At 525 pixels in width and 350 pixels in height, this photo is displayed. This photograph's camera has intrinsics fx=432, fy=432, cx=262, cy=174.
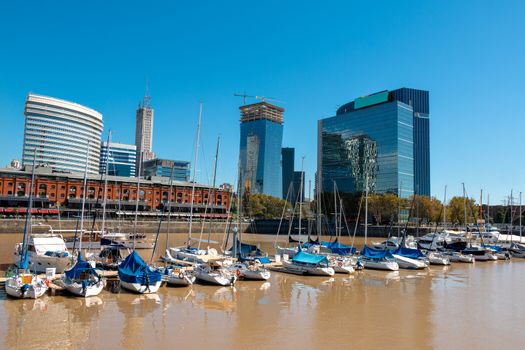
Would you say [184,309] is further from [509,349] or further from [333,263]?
[333,263]

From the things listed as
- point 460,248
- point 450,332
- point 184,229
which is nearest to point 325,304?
point 450,332

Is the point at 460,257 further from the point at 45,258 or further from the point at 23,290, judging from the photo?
the point at 23,290

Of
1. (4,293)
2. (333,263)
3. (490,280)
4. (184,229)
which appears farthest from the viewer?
(184,229)

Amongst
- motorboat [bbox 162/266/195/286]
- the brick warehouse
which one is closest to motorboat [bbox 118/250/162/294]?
motorboat [bbox 162/266/195/286]

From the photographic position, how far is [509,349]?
22.3 metres

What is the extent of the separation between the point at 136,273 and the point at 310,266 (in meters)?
20.2

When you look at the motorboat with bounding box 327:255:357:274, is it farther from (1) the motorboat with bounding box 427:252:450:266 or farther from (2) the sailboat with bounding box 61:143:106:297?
(2) the sailboat with bounding box 61:143:106:297

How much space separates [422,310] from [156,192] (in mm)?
135954

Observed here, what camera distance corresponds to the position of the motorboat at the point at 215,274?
128 feet

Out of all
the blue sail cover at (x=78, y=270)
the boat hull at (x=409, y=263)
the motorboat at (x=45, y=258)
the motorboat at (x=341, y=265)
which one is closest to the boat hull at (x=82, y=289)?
the blue sail cover at (x=78, y=270)

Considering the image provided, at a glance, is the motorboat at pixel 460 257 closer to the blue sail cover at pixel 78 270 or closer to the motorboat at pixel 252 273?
the motorboat at pixel 252 273

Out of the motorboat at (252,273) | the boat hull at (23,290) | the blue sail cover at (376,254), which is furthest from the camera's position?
the blue sail cover at (376,254)

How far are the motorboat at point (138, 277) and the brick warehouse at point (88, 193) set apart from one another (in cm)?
8205

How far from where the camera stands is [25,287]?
30734mm
